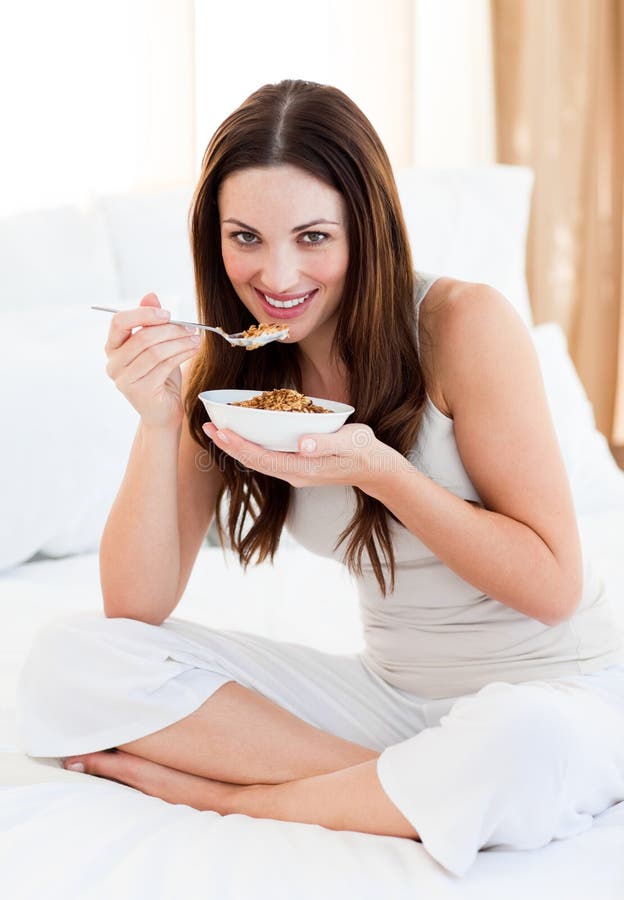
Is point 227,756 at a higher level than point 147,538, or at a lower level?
lower

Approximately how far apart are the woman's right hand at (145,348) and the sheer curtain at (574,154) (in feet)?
7.14

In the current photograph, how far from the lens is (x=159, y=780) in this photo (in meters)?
1.24

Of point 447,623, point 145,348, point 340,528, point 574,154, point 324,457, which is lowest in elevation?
point 447,623

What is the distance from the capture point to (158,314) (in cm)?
124

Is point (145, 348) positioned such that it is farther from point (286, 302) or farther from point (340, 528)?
point (340, 528)

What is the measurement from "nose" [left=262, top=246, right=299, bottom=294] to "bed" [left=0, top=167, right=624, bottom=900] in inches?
24.2

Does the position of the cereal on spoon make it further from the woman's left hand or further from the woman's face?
the woman's left hand

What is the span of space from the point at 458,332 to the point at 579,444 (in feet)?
3.77

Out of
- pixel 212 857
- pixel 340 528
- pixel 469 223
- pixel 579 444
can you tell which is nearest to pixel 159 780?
pixel 212 857

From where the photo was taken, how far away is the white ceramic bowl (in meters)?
1.11

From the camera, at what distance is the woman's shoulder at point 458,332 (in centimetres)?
A: 129

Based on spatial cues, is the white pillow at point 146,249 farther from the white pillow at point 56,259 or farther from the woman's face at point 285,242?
the woman's face at point 285,242

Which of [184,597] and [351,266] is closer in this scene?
[351,266]

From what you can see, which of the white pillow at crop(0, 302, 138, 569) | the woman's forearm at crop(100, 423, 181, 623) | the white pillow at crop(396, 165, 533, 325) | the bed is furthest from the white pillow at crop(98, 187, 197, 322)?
the woman's forearm at crop(100, 423, 181, 623)
